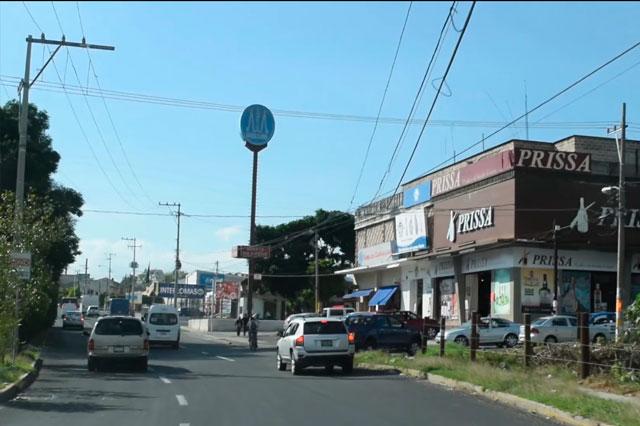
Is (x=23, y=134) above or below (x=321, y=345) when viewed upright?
above

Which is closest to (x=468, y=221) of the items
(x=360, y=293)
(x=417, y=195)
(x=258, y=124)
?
(x=417, y=195)

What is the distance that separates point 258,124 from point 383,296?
744 inches

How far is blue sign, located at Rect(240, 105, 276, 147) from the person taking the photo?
48844mm

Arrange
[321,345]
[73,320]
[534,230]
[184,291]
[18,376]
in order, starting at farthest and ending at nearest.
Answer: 1. [184,291]
2. [73,320]
3. [534,230]
4. [321,345]
5. [18,376]

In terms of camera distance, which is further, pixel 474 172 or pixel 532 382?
pixel 474 172

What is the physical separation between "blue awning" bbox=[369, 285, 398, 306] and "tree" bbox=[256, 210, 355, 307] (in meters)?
18.5

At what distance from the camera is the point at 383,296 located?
61062 mm

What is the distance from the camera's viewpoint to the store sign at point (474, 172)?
1690 inches

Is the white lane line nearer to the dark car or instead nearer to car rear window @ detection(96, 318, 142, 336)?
car rear window @ detection(96, 318, 142, 336)

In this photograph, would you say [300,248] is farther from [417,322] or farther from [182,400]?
[182,400]

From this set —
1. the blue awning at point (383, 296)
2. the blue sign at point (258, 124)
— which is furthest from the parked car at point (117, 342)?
the blue awning at point (383, 296)

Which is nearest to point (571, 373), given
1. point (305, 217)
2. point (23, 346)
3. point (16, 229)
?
point (16, 229)

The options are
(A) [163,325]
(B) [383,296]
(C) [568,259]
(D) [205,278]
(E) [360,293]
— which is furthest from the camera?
(D) [205,278]

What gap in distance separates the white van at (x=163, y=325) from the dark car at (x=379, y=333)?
10795 mm
